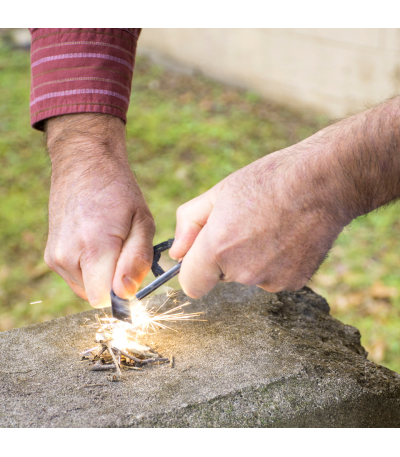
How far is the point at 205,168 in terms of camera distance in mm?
4062

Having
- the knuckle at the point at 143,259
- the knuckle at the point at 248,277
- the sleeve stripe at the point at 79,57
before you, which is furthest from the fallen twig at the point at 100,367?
the sleeve stripe at the point at 79,57

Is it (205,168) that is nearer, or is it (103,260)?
(103,260)

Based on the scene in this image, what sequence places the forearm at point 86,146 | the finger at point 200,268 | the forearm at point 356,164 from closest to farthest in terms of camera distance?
the forearm at point 356,164
the finger at point 200,268
the forearm at point 86,146

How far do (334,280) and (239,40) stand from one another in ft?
9.65

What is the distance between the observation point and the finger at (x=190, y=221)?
1.37 meters

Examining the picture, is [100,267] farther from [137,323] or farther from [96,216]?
[137,323]

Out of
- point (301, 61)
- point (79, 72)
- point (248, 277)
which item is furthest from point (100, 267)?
point (301, 61)

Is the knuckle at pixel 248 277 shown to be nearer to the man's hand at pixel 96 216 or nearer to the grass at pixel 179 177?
the man's hand at pixel 96 216

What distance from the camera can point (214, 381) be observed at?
4.21 ft

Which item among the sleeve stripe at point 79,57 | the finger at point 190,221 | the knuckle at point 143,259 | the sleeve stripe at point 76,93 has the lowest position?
the knuckle at point 143,259

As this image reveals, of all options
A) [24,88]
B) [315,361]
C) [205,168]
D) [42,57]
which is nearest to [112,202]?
[42,57]

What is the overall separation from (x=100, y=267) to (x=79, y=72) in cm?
73

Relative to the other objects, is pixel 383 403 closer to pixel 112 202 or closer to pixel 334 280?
pixel 112 202

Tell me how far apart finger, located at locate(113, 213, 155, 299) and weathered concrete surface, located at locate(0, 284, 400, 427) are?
0.23 m
